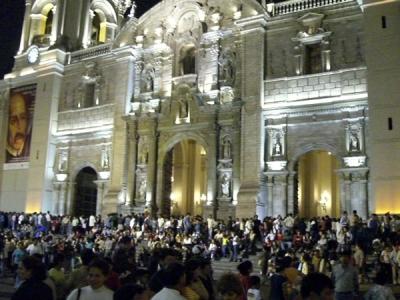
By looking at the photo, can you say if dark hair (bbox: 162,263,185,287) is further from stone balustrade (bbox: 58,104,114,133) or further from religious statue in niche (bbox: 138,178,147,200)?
stone balustrade (bbox: 58,104,114,133)

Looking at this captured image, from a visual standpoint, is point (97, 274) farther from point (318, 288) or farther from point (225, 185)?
point (225, 185)

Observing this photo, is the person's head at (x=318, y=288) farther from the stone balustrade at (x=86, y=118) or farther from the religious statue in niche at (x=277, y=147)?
the stone balustrade at (x=86, y=118)

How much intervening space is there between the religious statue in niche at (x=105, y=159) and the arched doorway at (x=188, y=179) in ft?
18.4

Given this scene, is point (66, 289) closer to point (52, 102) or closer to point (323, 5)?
point (323, 5)

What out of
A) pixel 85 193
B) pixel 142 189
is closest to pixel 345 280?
pixel 142 189

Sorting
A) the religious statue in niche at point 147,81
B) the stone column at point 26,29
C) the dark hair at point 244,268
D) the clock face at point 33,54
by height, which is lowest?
the dark hair at point 244,268

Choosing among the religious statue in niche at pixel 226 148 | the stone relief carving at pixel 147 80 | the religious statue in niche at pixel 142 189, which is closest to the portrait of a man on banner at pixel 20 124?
the stone relief carving at pixel 147 80

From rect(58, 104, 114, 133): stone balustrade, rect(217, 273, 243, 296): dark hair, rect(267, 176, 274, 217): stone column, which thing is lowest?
rect(217, 273, 243, 296): dark hair

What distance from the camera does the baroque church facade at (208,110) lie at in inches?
867

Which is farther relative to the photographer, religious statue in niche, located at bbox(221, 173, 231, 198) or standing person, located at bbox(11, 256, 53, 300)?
religious statue in niche, located at bbox(221, 173, 231, 198)

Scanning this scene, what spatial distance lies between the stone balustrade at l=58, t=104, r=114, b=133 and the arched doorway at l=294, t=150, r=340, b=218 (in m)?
12.5

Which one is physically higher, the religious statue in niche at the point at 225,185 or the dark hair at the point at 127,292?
the religious statue in niche at the point at 225,185

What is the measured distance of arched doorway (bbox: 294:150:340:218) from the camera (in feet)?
98.9

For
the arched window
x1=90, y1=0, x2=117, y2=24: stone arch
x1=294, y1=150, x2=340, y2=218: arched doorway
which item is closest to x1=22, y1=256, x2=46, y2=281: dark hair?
x1=294, y1=150, x2=340, y2=218: arched doorway
